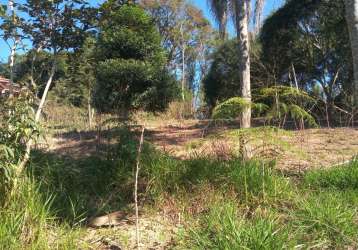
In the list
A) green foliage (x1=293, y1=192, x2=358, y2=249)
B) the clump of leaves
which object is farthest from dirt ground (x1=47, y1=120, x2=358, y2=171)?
green foliage (x1=293, y1=192, x2=358, y2=249)

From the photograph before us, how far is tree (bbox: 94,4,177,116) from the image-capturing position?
32.5 feet

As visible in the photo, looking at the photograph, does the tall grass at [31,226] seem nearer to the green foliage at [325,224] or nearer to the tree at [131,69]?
the green foliage at [325,224]

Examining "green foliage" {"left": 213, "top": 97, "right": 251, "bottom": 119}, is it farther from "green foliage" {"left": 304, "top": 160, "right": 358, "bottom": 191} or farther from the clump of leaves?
"green foliage" {"left": 304, "top": 160, "right": 358, "bottom": 191}

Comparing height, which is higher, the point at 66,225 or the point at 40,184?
the point at 40,184

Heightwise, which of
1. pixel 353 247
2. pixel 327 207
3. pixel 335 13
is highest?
pixel 335 13

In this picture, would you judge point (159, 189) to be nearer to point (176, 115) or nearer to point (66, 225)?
point (66, 225)

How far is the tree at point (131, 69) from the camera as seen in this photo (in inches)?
390

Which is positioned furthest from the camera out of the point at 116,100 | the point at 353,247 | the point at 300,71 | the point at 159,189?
the point at 300,71

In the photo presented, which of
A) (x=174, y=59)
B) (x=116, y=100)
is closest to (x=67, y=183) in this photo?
(x=116, y=100)

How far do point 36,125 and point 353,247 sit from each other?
2.72m

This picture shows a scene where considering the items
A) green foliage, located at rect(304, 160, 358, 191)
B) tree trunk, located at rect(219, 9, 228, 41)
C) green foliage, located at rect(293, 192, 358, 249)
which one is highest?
tree trunk, located at rect(219, 9, 228, 41)

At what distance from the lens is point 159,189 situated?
15.4ft

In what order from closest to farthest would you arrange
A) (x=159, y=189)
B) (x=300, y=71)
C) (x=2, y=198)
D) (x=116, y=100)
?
(x=2, y=198) → (x=159, y=189) → (x=116, y=100) → (x=300, y=71)

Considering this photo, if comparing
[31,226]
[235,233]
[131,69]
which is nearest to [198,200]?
[235,233]
